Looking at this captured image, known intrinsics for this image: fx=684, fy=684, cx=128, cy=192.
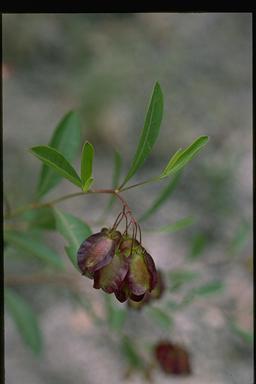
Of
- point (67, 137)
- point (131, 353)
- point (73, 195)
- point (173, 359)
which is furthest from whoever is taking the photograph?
point (131, 353)

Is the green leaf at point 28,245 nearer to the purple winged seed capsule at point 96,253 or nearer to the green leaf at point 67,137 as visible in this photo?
the green leaf at point 67,137

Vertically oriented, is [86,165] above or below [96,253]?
above

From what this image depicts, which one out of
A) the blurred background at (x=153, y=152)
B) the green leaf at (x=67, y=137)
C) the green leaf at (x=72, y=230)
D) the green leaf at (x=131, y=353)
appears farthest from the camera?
the blurred background at (x=153, y=152)

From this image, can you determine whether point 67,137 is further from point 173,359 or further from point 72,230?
point 173,359

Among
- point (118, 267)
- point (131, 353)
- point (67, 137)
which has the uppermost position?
point (67, 137)

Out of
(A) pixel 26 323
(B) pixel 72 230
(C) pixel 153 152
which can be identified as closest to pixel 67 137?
(B) pixel 72 230

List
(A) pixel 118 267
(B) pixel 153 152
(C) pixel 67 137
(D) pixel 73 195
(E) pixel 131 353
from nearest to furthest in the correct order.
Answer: (A) pixel 118 267, (D) pixel 73 195, (C) pixel 67 137, (E) pixel 131 353, (B) pixel 153 152

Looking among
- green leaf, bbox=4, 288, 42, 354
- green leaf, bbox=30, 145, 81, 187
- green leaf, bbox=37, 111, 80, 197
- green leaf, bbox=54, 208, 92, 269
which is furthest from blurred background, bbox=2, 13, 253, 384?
green leaf, bbox=30, 145, 81, 187

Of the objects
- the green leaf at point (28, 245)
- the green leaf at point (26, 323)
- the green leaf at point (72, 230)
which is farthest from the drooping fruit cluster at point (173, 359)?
the green leaf at point (72, 230)
